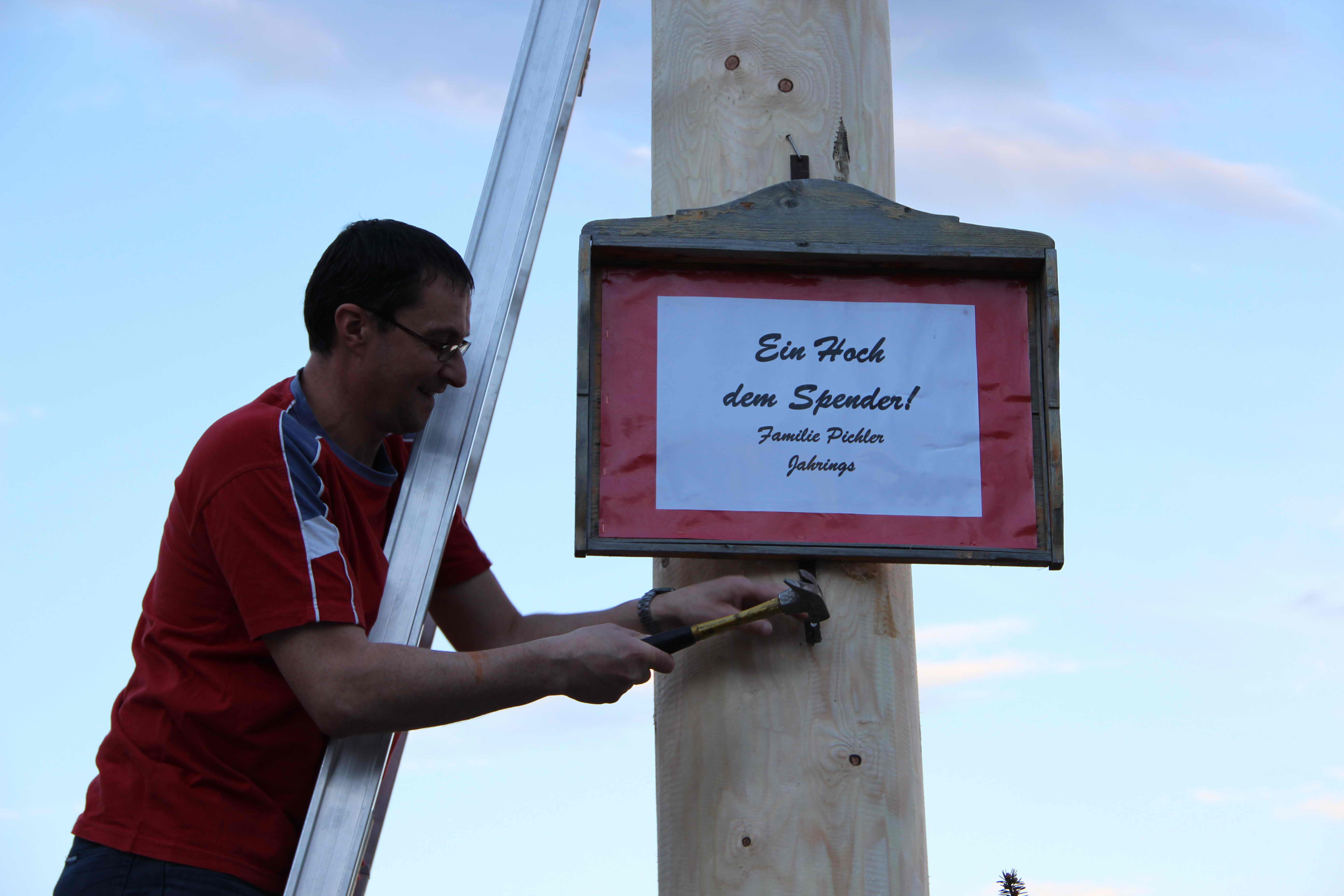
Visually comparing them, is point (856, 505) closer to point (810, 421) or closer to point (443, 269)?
point (810, 421)

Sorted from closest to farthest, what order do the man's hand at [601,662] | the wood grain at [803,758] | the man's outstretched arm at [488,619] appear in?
the wood grain at [803,758], the man's hand at [601,662], the man's outstretched arm at [488,619]

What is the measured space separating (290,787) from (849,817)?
2.75 feet

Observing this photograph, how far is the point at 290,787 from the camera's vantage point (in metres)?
1.85

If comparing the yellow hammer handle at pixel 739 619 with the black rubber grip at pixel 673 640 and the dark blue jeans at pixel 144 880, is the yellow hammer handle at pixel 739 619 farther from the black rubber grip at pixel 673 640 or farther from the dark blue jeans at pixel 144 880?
the dark blue jeans at pixel 144 880

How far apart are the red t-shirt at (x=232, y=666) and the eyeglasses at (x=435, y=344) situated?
25 centimetres

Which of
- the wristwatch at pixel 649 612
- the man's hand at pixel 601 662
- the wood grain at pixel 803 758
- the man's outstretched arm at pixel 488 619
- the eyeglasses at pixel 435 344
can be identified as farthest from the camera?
the man's outstretched arm at pixel 488 619

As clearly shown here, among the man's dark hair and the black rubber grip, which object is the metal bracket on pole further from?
the black rubber grip

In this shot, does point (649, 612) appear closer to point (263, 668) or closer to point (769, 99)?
point (263, 668)

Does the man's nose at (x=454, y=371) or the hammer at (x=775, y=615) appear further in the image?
the man's nose at (x=454, y=371)

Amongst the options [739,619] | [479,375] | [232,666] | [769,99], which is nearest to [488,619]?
[479,375]

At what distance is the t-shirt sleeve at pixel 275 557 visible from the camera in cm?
175

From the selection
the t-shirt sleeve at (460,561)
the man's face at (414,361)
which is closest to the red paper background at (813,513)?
the man's face at (414,361)

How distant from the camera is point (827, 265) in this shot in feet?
6.13

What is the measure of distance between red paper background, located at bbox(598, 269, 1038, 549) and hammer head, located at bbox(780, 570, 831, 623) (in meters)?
0.08
